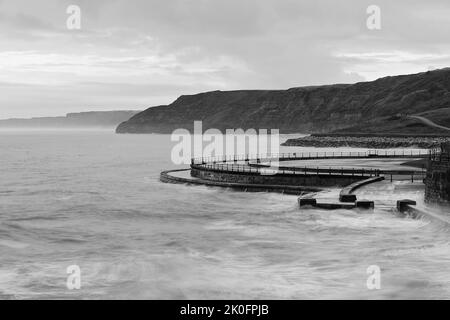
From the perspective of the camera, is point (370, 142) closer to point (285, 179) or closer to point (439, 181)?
point (285, 179)

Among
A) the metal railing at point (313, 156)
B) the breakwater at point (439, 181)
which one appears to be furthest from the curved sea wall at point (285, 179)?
the breakwater at point (439, 181)

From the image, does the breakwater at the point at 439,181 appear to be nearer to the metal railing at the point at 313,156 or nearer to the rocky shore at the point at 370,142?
the metal railing at the point at 313,156

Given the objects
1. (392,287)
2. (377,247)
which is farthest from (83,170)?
(392,287)

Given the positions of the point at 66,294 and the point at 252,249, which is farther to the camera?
the point at 252,249

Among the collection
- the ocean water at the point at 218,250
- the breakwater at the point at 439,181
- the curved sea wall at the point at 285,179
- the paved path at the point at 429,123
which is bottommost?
the ocean water at the point at 218,250

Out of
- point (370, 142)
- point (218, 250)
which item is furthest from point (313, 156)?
point (218, 250)

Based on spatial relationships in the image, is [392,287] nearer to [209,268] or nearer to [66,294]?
[209,268]
